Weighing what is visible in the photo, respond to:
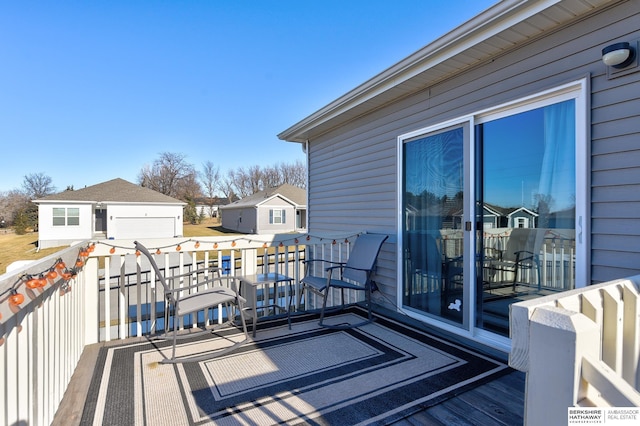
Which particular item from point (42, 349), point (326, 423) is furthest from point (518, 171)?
point (42, 349)

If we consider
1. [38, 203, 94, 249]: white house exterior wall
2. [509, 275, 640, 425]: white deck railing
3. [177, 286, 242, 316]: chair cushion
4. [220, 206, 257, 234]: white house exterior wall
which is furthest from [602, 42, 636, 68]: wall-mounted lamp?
[220, 206, 257, 234]: white house exterior wall

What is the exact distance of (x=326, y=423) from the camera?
1805mm

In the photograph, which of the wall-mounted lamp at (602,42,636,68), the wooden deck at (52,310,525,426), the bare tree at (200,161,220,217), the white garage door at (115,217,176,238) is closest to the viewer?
the wooden deck at (52,310,525,426)

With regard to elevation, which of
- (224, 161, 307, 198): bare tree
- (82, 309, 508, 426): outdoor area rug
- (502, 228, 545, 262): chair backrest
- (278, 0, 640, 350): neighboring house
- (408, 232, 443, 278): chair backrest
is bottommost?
(82, 309, 508, 426): outdoor area rug

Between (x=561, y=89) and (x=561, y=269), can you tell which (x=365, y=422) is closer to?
(x=561, y=269)

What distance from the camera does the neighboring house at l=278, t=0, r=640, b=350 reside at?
211cm

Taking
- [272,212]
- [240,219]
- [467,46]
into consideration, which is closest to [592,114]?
[467,46]

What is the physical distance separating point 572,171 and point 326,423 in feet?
7.76

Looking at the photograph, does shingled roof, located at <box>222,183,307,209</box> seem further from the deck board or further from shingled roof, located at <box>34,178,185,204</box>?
the deck board

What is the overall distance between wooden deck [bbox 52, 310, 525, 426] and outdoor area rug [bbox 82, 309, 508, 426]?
55mm

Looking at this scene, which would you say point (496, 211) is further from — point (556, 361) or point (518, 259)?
point (556, 361)

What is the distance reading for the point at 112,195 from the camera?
17391 millimetres

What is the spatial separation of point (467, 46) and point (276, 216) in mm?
20236

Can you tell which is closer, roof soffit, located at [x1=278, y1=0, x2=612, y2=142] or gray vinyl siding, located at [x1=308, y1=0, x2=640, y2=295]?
gray vinyl siding, located at [x1=308, y1=0, x2=640, y2=295]
